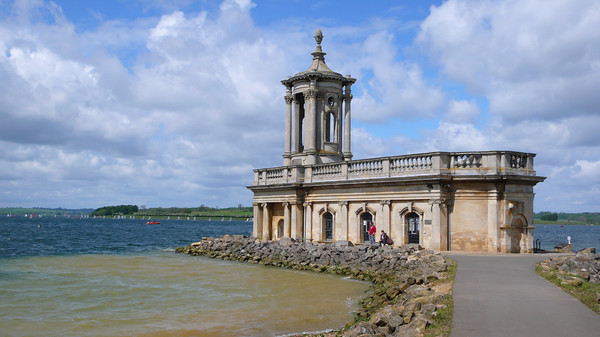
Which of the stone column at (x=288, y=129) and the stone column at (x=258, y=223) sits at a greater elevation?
the stone column at (x=288, y=129)

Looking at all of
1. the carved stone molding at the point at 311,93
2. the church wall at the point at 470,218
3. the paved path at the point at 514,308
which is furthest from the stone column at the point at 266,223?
the paved path at the point at 514,308

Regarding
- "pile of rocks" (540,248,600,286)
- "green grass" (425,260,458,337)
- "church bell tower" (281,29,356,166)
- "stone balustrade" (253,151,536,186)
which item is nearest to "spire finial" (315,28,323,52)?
"church bell tower" (281,29,356,166)

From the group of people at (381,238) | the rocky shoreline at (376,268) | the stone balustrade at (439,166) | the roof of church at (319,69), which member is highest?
the roof of church at (319,69)

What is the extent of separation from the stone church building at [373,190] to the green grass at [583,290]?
801cm

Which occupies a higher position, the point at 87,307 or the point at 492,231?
the point at 492,231

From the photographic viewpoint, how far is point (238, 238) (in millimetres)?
40781

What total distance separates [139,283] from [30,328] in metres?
9.96

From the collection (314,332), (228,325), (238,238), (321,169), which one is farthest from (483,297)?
(238,238)

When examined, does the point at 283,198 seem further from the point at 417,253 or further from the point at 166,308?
the point at 166,308

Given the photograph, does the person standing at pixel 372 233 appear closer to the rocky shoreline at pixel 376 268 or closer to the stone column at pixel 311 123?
the rocky shoreline at pixel 376 268

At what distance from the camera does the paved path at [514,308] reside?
35.7ft

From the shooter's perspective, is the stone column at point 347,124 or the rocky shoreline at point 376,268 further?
the stone column at point 347,124

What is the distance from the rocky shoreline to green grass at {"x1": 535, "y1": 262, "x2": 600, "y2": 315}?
3.36 metres

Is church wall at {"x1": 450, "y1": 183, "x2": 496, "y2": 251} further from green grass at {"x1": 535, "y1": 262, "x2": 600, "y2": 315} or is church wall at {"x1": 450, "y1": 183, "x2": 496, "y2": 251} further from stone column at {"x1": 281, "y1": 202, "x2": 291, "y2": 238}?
stone column at {"x1": 281, "y1": 202, "x2": 291, "y2": 238}
